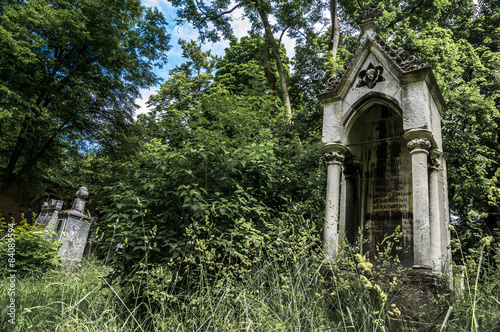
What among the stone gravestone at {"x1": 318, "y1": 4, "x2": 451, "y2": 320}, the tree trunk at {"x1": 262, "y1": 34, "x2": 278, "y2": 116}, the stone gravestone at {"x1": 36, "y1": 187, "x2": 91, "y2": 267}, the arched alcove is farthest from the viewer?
the tree trunk at {"x1": 262, "y1": 34, "x2": 278, "y2": 116}

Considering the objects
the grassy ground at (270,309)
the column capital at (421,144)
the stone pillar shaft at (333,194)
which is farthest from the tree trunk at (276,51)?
the grassy ground at (270,309)

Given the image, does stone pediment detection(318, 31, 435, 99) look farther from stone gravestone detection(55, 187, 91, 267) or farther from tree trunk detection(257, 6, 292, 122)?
stone gravestone detection(55, 187, 91, 267)

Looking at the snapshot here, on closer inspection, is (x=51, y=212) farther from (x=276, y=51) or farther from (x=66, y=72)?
(x=276, y=51)

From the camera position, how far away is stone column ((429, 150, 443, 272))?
15.0 feet

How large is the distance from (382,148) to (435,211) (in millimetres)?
1585

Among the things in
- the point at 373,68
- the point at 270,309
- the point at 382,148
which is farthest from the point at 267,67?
the point at 270,309

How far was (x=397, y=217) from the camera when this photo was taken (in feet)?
17.9

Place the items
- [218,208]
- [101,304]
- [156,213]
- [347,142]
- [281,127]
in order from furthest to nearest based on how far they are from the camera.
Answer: [281,127], [347,142], [156,213], [218,208], [101,304]

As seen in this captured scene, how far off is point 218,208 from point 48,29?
30.5 ft

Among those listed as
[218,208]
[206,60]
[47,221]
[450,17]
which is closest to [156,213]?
[218,208]

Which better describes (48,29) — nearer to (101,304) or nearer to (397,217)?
(101,304)

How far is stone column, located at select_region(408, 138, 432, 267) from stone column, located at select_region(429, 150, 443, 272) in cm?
21

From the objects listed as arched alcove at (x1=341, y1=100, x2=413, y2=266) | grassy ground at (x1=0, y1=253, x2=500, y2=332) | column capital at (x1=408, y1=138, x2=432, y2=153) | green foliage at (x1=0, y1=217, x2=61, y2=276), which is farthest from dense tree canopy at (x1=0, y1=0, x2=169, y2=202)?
column capital at (x1=408, y1=138, x2=432, y2=153)

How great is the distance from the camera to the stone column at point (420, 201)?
427 centimetres
